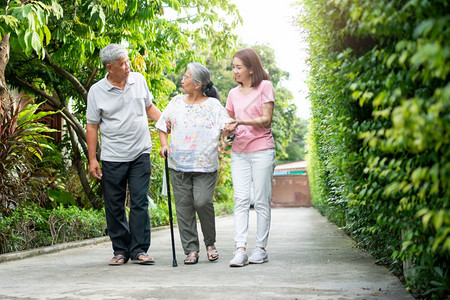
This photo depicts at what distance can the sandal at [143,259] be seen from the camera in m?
5.64

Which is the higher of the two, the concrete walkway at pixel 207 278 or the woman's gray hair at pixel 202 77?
the woman's gray hair at pixel 202 77

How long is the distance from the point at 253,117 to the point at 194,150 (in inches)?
26.3

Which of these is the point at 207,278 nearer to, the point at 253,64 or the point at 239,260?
the point at 239,260

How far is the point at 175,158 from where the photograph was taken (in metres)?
5.73

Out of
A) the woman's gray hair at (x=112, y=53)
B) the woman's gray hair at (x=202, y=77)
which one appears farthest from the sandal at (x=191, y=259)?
the woman's gray hair at (x=112, y=53)

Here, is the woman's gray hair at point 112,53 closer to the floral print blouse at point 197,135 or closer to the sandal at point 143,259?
the floral print blouse at point 197,135

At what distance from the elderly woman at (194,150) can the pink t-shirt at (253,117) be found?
0.20 m

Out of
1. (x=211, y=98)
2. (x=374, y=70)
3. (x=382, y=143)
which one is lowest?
(x=382, y=143)

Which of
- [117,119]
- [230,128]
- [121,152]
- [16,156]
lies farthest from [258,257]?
[16,156]

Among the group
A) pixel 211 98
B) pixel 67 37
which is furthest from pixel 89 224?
pixel 211 98

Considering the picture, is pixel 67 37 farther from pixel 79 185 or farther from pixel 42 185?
pixel 79 185

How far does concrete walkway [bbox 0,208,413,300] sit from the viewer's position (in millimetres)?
3904

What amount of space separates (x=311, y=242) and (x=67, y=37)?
458cm

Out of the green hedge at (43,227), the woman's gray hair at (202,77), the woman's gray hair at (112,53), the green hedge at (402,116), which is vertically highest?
the woman's gray hair at (112,53)
